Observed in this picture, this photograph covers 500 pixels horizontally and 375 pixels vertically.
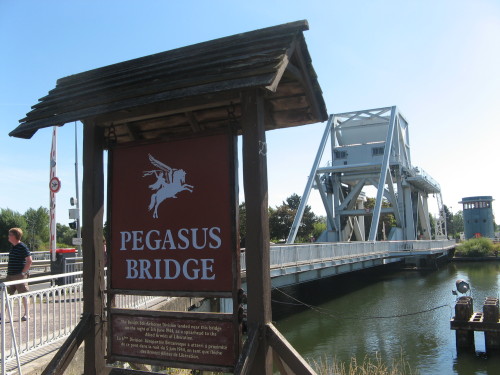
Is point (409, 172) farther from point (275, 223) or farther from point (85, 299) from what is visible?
point (85, 299)

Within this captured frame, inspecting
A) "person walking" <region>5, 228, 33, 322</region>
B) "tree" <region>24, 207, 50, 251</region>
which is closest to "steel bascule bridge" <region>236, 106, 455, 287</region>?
"person walking" <region>5, 228, 33, 322</region>

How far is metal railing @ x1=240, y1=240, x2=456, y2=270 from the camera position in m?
17.0

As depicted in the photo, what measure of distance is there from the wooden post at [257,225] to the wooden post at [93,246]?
1705 millimetres

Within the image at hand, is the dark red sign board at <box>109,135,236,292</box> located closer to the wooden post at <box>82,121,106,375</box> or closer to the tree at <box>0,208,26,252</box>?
the wooden post at <box>82,121,106,375</box>

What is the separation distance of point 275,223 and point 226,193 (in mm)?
56808

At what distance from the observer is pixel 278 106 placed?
4.90 m

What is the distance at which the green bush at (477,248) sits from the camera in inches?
2034

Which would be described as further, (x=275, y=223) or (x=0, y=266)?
(x=275, y=223)

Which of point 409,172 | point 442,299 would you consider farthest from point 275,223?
point 442,299

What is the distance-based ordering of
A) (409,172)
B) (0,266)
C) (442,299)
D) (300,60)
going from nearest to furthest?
1. (300,60)
2. (0,266)
3. (442,299)
4. (409,172)

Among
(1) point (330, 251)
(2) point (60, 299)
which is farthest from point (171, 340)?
(1) point (330, 251)

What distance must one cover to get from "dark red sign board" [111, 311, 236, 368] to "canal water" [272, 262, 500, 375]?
20.5 ft

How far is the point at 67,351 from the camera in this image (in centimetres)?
420

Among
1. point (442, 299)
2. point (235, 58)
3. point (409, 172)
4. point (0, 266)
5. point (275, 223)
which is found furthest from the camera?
point (275, 223)
